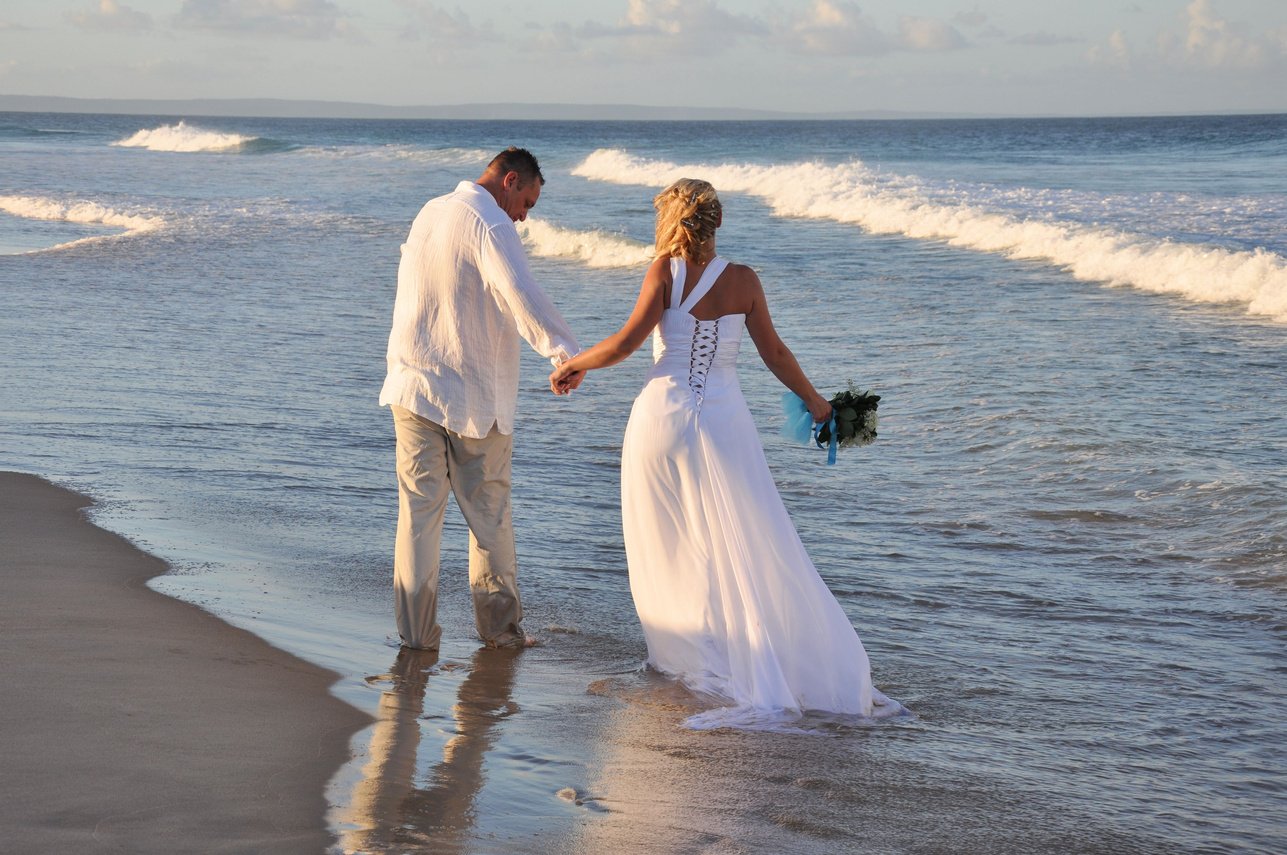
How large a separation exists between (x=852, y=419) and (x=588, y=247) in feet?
60.4

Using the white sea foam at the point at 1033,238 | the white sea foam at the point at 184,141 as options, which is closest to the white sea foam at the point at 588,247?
the white sea foam at the point at 1033,238

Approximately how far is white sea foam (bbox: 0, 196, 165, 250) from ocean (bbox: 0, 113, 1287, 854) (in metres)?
6.96

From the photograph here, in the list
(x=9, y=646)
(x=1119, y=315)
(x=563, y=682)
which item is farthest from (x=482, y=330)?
(x=1119, y=315)

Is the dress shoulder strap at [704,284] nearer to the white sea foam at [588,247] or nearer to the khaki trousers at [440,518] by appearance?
the khaki trousers at [440,518]

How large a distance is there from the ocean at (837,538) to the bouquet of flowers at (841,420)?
874mm

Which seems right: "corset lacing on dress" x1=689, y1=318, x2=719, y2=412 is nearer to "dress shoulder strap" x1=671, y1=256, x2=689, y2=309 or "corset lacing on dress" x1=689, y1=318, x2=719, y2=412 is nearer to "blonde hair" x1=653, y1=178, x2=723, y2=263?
"dress shoulder strap" x1=671, y1=256, x2=689, y2=309

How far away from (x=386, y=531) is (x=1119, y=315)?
1099cm

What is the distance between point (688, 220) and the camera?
4.70 m

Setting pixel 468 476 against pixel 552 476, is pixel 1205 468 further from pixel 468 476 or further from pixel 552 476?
pixel 468 476

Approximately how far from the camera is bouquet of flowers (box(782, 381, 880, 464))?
5242 millimetres

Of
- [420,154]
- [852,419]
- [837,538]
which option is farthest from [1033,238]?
[420,154]

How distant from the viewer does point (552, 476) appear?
8164 mm

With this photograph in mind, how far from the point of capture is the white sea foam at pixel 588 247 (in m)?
22.1

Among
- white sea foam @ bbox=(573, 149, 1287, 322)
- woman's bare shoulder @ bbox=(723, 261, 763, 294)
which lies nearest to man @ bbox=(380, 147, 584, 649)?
woman's bare shoulder @ bbox=(723, 261, 763, 294)
